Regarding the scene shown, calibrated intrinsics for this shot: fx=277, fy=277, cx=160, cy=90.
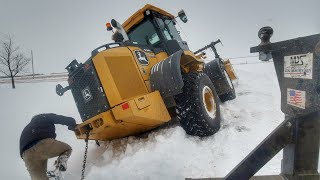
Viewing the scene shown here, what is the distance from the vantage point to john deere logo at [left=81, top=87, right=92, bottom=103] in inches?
185

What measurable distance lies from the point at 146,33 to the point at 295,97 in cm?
495

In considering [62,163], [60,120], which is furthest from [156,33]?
[62,163]

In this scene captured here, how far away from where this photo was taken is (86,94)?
476 centimetres

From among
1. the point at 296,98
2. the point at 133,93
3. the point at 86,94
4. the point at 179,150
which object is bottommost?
the point at 179,150

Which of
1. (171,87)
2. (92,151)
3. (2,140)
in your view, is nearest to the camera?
(171,87)

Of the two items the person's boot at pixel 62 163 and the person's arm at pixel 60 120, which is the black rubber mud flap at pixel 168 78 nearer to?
the person's arm at pixel 60 120

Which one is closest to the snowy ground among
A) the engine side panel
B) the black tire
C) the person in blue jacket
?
the black tire

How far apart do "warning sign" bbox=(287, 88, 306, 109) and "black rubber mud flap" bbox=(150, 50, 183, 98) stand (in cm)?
279

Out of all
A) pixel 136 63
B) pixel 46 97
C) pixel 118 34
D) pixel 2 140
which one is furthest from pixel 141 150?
pixel 46 97

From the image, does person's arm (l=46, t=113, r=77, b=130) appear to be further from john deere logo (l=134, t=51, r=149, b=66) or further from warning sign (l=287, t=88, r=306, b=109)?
warning sign (l=287, t=88, r=306, b=109)

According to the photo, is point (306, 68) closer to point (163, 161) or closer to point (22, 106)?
point (163, 161)

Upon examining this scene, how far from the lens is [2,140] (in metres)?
7.55

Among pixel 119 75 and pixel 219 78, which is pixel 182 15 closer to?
pixel 219 78

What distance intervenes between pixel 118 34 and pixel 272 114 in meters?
3.37
